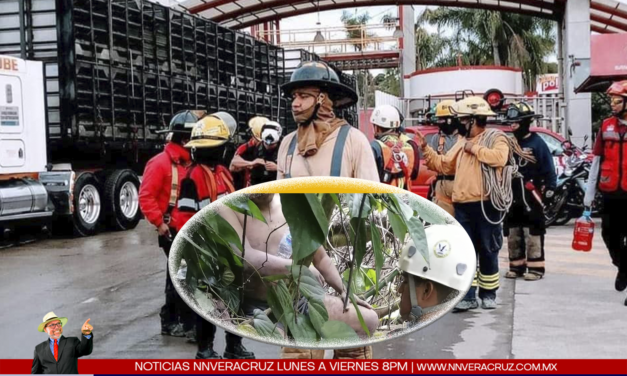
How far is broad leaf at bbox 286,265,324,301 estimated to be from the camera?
3279 mm

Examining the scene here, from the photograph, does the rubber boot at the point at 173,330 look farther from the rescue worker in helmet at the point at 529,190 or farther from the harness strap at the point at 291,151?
the rescue worker in helmet at the point at 529,190

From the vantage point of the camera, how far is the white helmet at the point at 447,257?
Result: 10.9ft

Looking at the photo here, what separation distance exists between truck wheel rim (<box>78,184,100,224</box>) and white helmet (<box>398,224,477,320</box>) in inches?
431

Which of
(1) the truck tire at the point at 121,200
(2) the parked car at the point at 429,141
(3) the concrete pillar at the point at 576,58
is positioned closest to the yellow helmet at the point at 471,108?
(2) the parked car at the point at 429,141

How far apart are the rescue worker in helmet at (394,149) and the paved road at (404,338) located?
4.78 ft

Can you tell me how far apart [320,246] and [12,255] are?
30.7ft

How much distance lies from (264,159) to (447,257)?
5.35 metres

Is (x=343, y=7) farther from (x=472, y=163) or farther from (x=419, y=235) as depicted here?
(x=419, y=235)

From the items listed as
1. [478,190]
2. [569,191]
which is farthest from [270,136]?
[569,191]

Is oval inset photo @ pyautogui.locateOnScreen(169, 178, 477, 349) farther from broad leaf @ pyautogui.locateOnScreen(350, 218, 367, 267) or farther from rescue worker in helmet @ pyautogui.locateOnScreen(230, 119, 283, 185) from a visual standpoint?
rescue worker in helmet @ pyautogui.locateOnScreen(230, 119, 283, 185)

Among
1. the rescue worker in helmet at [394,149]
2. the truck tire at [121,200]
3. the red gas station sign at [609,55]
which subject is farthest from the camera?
the red gas station sign at [609,55]

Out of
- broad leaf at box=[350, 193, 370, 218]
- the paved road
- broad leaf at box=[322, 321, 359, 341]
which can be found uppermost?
broad leaf at box=[350, 193, 370, 218]

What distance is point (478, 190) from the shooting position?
6.90m

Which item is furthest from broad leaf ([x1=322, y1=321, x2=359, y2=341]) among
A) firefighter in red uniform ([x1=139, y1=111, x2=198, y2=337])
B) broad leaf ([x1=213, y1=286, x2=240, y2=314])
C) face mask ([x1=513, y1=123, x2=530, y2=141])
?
face mask ([x1=513, y1=123, x2=530, y2=141])
